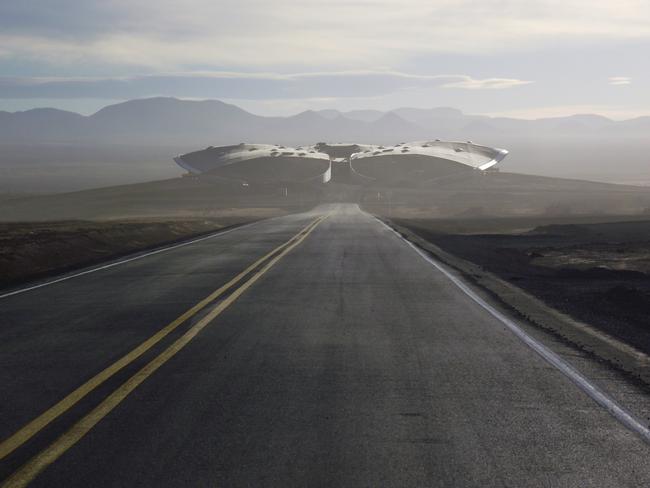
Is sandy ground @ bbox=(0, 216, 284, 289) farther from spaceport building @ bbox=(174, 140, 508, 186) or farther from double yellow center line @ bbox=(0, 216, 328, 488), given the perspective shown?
spaceport building @ bbox=(174, 140, 508, 186)

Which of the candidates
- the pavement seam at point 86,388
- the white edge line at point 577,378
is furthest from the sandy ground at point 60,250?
the white edge line at point 577,378

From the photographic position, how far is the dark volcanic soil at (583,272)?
39.4 feet

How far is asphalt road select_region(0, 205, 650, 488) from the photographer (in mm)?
5129

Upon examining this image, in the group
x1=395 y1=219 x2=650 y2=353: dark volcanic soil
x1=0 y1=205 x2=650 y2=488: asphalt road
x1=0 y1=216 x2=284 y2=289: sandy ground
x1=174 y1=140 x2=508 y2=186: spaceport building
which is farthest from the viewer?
x1=174 y1=140 x2=508 y2=186: spaceport building

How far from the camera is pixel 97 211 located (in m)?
94.3

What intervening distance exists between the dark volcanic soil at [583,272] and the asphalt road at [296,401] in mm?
2004

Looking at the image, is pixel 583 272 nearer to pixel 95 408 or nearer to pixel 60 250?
pixel 95 408

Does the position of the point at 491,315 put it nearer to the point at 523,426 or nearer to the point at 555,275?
the point at 523,426

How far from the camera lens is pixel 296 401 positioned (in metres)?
6.75

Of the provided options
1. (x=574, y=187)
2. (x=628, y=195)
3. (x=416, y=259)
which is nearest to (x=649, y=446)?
(x=416, y=259)

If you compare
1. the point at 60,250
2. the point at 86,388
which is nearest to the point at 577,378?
the point at 86,388

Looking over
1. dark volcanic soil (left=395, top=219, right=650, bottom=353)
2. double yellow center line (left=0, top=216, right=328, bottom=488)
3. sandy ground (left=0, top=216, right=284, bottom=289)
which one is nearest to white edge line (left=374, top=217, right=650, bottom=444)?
dark volcanic soil (left=395, top=219, right=650, bottom=353)

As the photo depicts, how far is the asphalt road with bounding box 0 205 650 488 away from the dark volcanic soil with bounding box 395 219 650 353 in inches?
78.9

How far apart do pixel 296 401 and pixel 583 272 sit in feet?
44.4
